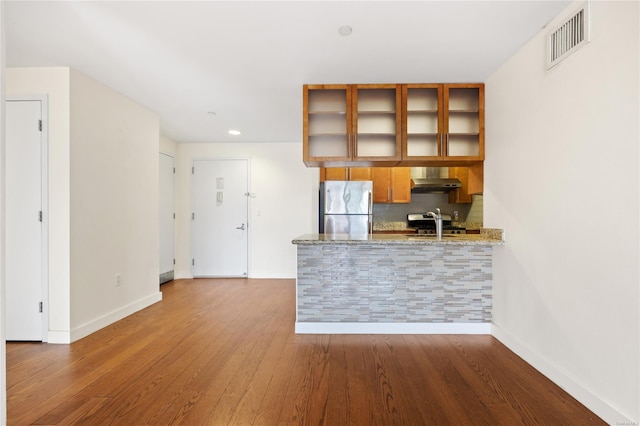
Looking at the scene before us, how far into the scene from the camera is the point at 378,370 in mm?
2270

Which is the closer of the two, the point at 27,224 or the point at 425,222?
the point at 27,224

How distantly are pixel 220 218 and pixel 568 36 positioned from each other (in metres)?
4.95

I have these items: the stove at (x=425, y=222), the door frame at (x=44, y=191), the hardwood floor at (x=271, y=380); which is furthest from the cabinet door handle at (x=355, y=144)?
the door frame at (x=44, y=191)

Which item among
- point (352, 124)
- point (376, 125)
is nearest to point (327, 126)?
point (352, 124)

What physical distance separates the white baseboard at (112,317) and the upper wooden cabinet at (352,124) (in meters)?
2.41

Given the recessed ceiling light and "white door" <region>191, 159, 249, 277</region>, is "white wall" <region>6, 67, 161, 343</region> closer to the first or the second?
"white door" <region>191, 159, 249, 277</region>

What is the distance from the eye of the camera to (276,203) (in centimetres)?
560

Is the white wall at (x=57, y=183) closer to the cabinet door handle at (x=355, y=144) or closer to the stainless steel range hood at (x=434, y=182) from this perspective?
the cabinet door handle at (x=355, y=144)

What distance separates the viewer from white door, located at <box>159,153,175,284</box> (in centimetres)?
524

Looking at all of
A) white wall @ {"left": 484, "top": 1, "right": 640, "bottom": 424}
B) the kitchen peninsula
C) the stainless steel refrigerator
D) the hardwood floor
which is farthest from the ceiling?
the hardwood floor

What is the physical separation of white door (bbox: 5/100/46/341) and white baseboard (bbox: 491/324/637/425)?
381 centimetres

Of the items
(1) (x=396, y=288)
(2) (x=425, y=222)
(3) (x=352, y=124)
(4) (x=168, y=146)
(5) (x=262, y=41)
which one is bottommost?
(1) (x=396, y=288)

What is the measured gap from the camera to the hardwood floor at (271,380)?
1763 mm

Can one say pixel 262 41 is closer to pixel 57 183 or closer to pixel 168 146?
pixel 57 183
